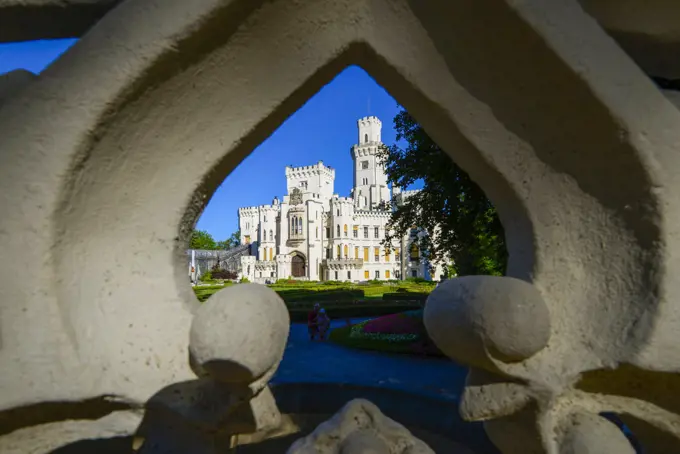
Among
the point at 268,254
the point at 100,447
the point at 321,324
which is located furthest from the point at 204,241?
the point at 100,447

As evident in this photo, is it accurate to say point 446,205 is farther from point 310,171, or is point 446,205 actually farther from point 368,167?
point 368,167

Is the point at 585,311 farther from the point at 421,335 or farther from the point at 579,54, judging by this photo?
the point at 421,335

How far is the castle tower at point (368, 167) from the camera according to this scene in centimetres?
5859

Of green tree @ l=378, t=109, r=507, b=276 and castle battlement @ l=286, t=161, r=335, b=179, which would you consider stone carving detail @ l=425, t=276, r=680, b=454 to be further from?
castle battlement @ l=286, t=161, r=335, b=179

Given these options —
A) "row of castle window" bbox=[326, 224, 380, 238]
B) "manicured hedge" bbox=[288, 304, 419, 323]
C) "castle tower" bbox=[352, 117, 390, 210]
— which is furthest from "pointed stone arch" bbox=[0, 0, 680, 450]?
"castle tower" bbox=[352, 117, 390, 210]

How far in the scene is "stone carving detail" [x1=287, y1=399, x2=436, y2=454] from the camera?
1.38 m

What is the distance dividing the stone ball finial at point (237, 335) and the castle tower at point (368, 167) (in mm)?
56201

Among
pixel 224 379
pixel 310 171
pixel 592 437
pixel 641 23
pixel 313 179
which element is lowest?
pixel 592 437

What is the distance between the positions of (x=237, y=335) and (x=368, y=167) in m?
59.7

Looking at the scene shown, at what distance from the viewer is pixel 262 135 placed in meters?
1.92

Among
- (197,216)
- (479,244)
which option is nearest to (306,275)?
(479,244)

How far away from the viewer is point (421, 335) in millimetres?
8320

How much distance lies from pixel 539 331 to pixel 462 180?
21.6 ft

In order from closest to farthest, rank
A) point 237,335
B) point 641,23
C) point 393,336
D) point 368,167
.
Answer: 1. point 237,335
2. point 641,23
3. point 393,336
4. point 368,167
